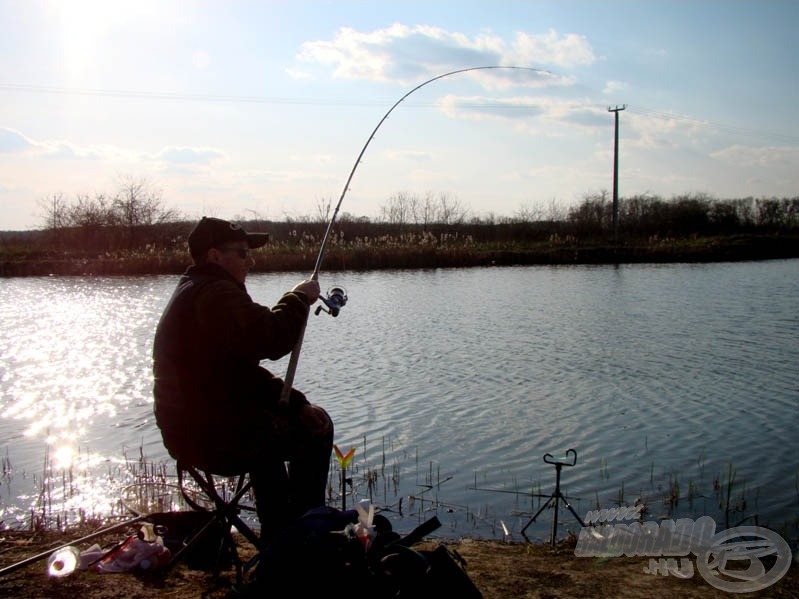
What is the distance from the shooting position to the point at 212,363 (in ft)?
10.4

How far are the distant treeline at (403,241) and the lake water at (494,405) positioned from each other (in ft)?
34.3

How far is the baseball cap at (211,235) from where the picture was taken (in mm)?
3371

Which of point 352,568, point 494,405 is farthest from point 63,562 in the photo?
point 494,405

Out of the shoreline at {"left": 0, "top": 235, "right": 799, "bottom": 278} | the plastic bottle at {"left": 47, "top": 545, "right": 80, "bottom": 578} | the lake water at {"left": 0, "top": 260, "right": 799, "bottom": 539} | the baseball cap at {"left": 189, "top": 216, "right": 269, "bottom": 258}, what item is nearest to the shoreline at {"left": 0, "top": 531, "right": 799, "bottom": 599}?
the plastic bottle at {"left": 47, "top": 545, "right": 80, "bottom": 578}

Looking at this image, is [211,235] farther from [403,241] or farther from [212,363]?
[403,241]

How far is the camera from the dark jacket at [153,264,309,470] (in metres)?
3.13

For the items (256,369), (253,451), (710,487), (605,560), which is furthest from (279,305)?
(710,487)

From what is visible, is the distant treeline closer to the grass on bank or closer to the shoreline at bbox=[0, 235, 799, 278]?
the shoreline at bbox=[0, 235, 799, 278]

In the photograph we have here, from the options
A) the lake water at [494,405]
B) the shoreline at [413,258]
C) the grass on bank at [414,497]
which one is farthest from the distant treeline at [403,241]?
the grass on bank at [414,497]

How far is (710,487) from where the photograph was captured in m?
5.61

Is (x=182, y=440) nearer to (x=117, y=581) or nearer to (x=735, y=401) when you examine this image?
(x=117, y=581)
